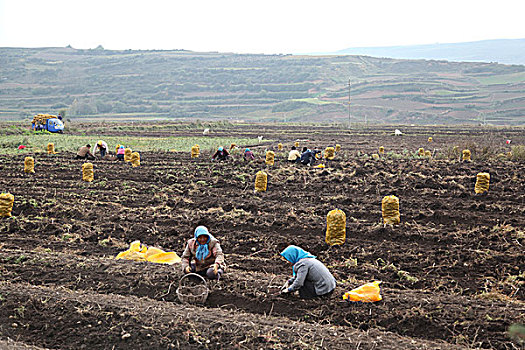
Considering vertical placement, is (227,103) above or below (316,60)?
below

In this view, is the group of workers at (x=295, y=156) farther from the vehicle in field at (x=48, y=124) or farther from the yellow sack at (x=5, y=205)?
the vehicle in field at (x=48, y=124)

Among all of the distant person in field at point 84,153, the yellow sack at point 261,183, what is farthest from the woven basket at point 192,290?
the distant person in field at point 84,153

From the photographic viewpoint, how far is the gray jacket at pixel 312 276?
6781 millimetres

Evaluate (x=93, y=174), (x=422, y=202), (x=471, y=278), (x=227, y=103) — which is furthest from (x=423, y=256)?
(x=227, y=103)

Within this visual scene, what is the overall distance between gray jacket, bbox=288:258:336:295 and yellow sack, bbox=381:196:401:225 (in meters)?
4.44

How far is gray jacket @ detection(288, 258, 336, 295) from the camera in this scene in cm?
678

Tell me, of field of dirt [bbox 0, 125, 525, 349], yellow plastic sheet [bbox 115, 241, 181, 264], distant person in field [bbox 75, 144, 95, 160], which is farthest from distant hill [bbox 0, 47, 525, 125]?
yellow plastic sheet [bbox 115, 241, 181, 264]

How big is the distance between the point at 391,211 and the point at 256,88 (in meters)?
127

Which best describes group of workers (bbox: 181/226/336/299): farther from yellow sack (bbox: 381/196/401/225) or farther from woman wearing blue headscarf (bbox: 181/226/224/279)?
yellow sack (bbox: 381/196/401/225)

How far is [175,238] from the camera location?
10.4m

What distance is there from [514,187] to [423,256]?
7.67m

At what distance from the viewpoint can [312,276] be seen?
6.86m

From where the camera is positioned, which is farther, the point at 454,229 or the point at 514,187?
the point at 514,187

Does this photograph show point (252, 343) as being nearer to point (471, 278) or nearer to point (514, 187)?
point (471, 278)
